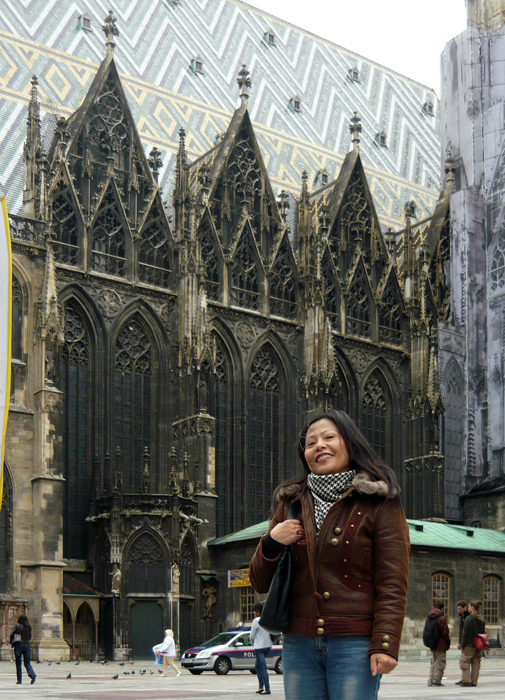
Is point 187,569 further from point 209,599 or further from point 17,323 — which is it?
point 17,323

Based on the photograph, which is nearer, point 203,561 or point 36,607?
point 36,607

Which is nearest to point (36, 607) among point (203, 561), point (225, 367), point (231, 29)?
point (203, 561)

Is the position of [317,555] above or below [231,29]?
below

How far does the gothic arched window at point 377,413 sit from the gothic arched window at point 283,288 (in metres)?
5.15

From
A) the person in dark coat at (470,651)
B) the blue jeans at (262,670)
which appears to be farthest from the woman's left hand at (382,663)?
the person in dark coat at (470,651)

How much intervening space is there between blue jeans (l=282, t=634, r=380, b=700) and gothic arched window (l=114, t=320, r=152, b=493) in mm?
34760

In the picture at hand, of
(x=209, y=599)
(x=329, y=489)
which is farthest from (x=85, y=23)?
(x=329, y=489)

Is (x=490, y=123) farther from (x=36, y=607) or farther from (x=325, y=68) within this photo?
(x=36, y=607)

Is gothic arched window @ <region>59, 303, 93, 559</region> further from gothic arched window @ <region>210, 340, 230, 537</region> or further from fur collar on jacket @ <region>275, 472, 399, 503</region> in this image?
fur collar on jacket @ <region>275, 472, 399, 503</region>

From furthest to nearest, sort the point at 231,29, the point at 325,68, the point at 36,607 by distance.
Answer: the point at 325,68
the point at 231,29
the point at 36,607

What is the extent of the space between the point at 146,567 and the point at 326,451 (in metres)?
32.1

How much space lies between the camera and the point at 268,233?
46.5 meters

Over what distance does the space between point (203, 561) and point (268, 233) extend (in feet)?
47.6

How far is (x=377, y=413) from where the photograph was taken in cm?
4900
